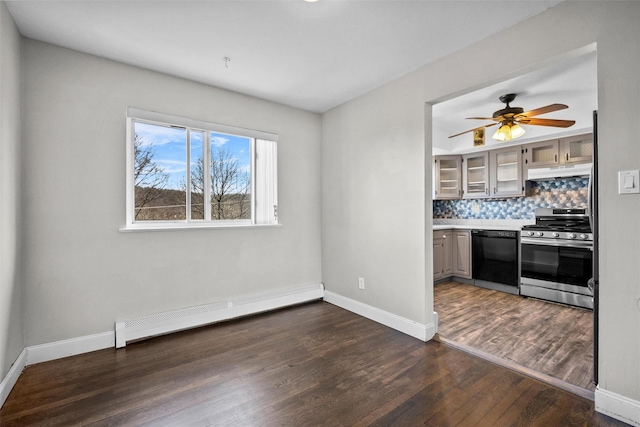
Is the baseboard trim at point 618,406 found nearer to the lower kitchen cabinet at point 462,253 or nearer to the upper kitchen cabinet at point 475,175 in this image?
the lower kitchen cabinet at point 462,253

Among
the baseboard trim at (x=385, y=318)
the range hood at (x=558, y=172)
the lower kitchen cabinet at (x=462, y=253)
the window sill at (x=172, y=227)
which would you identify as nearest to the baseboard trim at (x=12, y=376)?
the window sill at (x=172, y=227)

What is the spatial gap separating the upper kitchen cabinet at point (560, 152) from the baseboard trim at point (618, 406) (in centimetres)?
337

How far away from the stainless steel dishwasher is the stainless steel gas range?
0.12m

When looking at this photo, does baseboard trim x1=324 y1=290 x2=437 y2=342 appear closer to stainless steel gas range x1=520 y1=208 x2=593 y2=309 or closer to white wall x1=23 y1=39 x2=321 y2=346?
white wall x1=23 y1=39 x2=321 y2=346

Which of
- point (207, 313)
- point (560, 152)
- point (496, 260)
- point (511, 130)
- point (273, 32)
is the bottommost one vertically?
point (207, 313)

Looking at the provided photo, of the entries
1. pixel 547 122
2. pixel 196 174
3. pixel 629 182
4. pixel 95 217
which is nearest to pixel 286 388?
pixel 95 217

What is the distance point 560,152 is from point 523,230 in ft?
3.96

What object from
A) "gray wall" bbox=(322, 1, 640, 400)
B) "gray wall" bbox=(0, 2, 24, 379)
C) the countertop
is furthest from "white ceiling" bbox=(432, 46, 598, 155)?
"gray wall" bbox=(0, 2, 24, 379)

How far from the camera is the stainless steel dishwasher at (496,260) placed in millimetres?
4203

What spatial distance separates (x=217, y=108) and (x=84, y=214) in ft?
5.19

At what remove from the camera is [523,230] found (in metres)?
4.09

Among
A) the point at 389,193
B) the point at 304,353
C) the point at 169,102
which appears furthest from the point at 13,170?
the point at 389,193

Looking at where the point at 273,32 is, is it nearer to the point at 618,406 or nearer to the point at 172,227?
the point at 172,227

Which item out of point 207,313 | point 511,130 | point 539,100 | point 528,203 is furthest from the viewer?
point 528,203
